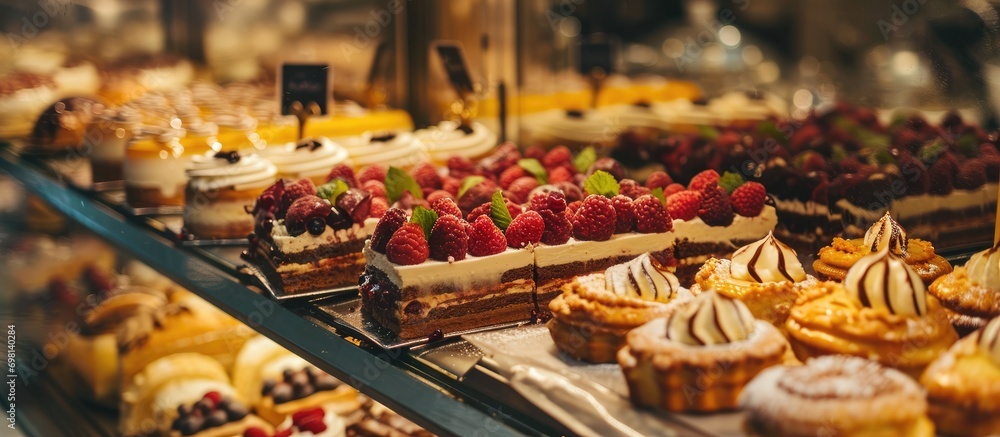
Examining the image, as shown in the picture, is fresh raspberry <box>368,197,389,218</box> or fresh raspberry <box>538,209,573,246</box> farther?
fresh raspberry <box>368,197,389,218</box>

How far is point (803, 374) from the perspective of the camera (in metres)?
1.32

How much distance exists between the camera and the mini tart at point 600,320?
5.88 ft

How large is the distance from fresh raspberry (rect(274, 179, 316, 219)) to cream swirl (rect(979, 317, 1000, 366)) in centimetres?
198

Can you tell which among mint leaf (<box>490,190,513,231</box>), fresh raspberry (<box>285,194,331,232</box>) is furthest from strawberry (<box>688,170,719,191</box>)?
fresh raspberry (<box>285,194,331,232</box>)

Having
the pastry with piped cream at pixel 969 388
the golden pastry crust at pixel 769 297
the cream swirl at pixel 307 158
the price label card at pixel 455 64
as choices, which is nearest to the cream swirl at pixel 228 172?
the cream swirl at pixel 307 158

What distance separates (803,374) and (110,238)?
258 cm

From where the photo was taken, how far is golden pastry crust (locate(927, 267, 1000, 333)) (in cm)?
167

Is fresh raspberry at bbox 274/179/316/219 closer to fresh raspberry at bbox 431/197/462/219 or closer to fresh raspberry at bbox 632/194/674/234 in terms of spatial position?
fresh raspberry at bbox 431/197/462/219

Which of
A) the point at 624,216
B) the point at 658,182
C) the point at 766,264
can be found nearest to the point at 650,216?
the point at 624,216

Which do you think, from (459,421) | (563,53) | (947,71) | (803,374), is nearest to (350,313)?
(459,421)

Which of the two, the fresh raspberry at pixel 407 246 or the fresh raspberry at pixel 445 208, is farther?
→ the fresh raspberry at pixel 445 208

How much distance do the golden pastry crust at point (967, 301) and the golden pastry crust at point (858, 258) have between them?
249 millimetres

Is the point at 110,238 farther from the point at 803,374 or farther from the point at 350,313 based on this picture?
the point at 803,374

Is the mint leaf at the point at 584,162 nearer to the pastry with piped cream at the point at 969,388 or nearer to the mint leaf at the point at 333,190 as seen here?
the mint leaf at the point at 333,190
